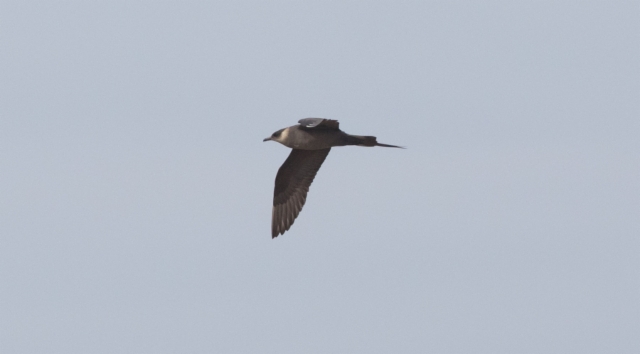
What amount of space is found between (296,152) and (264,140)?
2.96 feet

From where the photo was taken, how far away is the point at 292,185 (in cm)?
2159

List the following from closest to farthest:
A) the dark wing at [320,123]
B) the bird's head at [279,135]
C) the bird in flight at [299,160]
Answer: the dark wing at [320,123] → the bird in flight at [299,160] → the bird's head at [279,135]

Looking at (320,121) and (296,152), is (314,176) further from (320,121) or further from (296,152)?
(320,121)

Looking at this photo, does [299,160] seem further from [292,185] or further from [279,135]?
[279,135]

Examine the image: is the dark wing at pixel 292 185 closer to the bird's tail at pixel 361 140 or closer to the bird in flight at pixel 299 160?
the bird in flight at pixel 299 160

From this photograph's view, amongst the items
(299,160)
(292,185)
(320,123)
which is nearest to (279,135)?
(299,160)

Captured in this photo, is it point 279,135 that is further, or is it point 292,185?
point 292,185

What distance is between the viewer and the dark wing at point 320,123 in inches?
687

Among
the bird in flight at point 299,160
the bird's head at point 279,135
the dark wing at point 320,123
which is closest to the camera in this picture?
the dark wing at point 320,123

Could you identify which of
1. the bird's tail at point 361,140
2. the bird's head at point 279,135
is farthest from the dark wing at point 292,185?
the bird's tail at point 361,140

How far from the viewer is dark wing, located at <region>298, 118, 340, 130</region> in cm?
1745

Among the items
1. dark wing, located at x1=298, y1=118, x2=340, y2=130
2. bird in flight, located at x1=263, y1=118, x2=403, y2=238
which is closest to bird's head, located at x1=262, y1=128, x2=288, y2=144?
bird in flight, located at x1=263, y1=118, x2=403, y2=238

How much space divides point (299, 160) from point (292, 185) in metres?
0.69

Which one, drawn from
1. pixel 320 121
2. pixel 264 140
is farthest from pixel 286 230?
pixel 320 121
